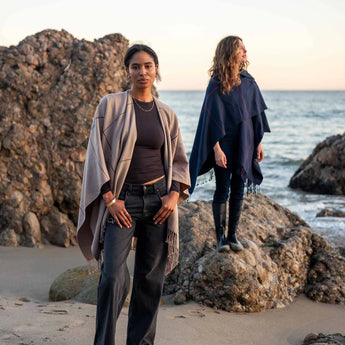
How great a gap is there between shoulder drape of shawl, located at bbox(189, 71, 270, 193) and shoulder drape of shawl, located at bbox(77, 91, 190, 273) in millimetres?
1244

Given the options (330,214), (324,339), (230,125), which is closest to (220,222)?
(230,125)

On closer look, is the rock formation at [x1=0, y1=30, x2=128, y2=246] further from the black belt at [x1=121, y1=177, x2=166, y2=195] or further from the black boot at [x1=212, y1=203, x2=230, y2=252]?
the black belt at [x1=121, y1=177, x2=166, y2=195]

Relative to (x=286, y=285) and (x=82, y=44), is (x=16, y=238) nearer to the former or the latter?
(x=82, y=44)

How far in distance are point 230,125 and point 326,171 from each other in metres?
9.76

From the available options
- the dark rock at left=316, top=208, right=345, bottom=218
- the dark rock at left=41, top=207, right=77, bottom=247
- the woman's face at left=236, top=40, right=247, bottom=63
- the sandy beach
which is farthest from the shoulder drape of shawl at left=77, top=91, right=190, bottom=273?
the dark rock at left=316, top=208, right=345, bottom=218

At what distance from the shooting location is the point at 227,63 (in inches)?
171

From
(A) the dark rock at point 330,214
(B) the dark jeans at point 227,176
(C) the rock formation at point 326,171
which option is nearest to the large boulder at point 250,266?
(B) the dark jeans at point 227,176

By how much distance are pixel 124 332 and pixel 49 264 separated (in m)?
2.38

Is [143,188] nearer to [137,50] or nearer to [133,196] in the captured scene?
[133,196]

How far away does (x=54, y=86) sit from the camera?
7164mm

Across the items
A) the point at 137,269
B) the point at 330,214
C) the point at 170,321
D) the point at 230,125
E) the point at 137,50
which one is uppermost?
the point at 137,50

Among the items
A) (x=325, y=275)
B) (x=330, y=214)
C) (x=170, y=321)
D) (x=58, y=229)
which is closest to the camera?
(x=170, y=321)

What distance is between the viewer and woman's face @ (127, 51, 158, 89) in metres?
3.12

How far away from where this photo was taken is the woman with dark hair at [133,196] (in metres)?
3.00
